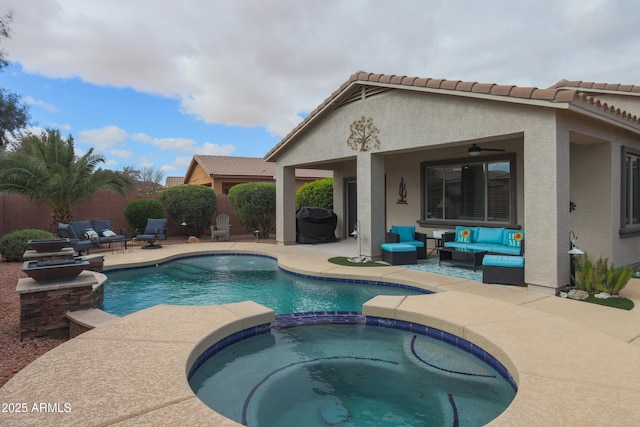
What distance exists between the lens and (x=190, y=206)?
1681 cm

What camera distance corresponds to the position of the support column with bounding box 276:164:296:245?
1430cm

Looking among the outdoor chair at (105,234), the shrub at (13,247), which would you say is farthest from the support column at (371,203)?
the shrub at (13,247)

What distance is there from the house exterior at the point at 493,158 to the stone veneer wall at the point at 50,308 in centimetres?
690

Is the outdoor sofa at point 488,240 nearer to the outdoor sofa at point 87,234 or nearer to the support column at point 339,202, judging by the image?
the support column at point 339,202

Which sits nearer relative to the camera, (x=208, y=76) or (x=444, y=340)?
(x=444, y=340)

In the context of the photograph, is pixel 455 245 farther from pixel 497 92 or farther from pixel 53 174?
pixel 53 174

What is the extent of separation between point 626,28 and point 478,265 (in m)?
13.6

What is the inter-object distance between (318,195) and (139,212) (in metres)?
7.65

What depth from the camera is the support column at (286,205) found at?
14298 mm

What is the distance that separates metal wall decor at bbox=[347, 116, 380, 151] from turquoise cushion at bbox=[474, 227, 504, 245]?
3.47m

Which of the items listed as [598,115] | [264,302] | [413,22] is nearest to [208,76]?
[413,22]

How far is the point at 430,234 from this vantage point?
12328 mm

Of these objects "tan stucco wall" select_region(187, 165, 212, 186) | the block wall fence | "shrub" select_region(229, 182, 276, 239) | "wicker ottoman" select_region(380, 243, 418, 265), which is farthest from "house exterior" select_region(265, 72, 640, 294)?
"tan stucco wall" select_region(187, 165, 212, 186)

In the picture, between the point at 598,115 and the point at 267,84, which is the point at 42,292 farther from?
the point at 267,84
